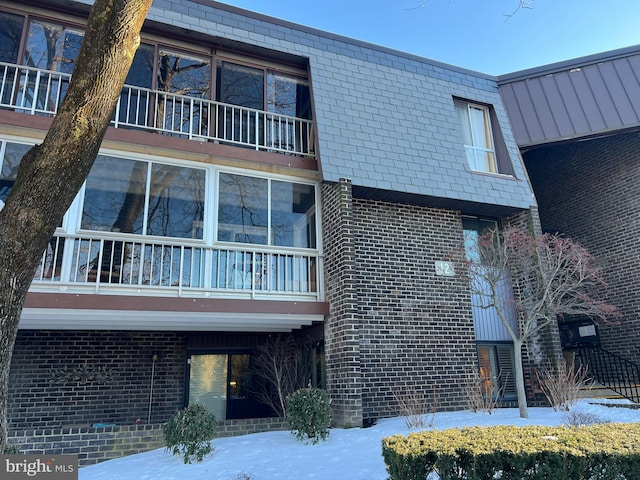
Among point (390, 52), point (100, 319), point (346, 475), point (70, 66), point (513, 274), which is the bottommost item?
point (346, 475)

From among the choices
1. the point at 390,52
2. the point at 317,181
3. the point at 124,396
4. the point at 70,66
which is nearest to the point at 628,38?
the point at 390,52

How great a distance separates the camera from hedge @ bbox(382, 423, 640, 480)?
4.01 meters

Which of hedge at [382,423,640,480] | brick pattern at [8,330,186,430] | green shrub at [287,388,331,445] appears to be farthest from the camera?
brick pattern at [8,330,186,430]

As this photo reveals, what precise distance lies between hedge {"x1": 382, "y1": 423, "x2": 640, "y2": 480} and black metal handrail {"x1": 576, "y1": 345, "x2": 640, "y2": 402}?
23.6ft

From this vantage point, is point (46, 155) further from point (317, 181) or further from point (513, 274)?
point (513, 274)

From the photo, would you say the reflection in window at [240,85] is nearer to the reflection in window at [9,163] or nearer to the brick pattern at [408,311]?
the brick pattern at [408,311]

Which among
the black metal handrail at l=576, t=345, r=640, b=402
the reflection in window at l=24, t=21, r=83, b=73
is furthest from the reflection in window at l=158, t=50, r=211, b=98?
the black metal handrail at l=576, t=345, r=640, b=402

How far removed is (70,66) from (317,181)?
5301 millimetres

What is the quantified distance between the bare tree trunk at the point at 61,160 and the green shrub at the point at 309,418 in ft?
15.8

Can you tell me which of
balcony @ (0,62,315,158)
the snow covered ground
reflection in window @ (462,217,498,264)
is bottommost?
the snow covered ground

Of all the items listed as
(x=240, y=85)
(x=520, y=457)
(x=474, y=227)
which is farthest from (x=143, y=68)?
(x=520, y=457)

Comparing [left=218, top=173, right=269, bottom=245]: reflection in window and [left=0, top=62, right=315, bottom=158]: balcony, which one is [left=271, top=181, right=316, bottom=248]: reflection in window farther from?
[left=0, top=62, right=315, bottom=158]: balcony

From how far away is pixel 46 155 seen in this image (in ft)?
12.7

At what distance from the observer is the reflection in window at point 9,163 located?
8.37 meters
